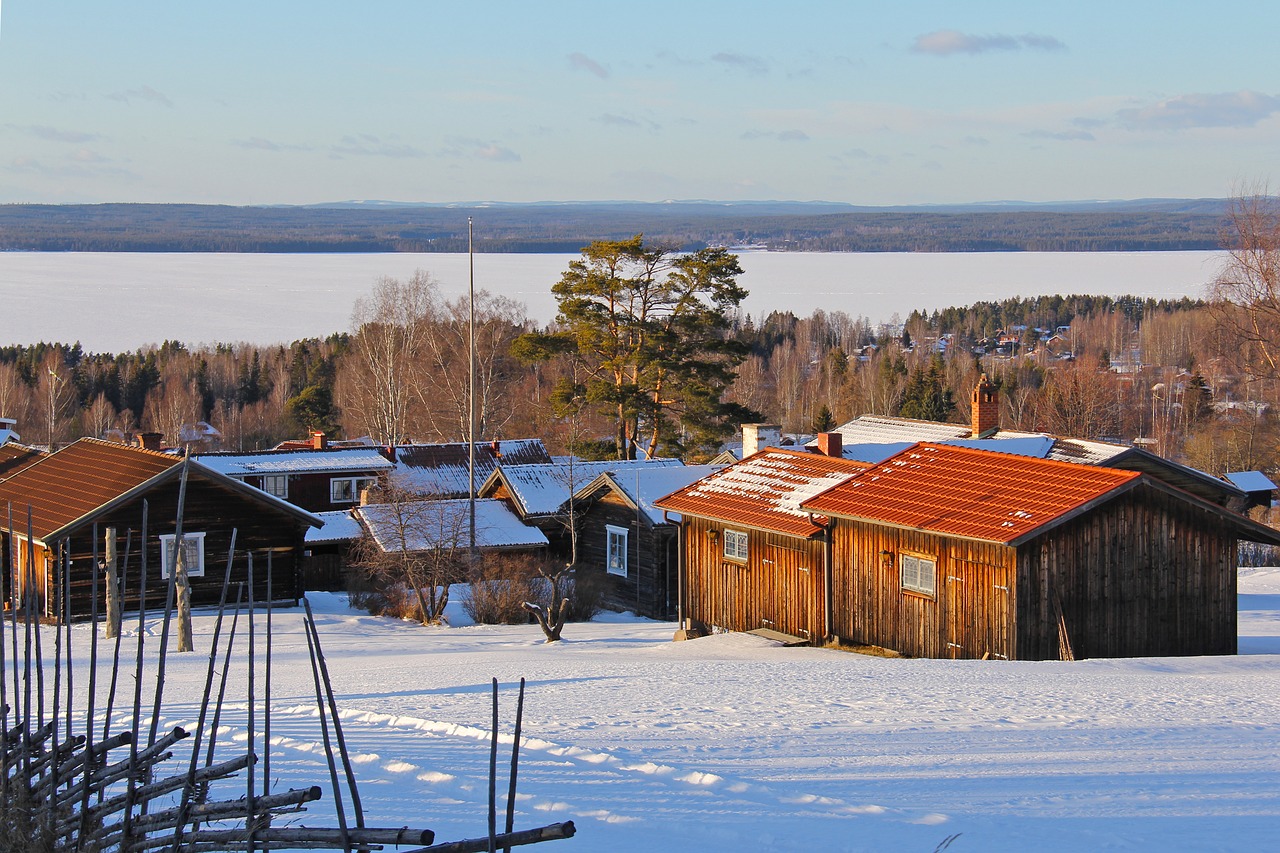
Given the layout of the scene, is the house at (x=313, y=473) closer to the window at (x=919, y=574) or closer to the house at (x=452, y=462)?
the house at (x=452, y=462)

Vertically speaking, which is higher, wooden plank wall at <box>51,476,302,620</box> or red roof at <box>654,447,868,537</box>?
red roof at <box>654,447,868,537</box>

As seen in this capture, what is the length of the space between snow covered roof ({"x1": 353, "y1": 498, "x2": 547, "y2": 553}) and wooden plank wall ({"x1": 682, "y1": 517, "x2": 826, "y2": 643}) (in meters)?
7.16

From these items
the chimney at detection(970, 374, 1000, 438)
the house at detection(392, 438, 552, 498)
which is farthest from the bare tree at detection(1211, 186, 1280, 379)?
the house at detection(392, 438, 552, 498)

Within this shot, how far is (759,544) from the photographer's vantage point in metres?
23.4

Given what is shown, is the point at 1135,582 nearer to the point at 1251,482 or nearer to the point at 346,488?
the point at 346,488

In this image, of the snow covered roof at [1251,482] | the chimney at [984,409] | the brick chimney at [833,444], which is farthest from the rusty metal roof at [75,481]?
the snow covered roof at [1251,482]

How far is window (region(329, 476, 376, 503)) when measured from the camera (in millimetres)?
42344

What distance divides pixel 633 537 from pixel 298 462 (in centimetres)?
1383

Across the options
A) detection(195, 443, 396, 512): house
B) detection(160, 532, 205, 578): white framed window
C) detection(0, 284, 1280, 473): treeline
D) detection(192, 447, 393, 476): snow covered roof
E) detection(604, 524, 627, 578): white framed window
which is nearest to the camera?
detection(160, 532, 205, 578): white framed window

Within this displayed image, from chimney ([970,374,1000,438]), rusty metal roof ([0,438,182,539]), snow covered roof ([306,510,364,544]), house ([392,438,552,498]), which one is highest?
chimney ([970,374,1000,438])

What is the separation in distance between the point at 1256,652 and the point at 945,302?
178 metres

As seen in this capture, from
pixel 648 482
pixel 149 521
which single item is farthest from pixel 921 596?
pixel 149 521

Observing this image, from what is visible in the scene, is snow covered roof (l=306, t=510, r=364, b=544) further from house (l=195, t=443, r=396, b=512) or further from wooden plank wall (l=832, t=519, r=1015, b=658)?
wooden plank wall (l=832, t=519, r=1015, b=658)

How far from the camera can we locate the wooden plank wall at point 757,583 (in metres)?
22.1
